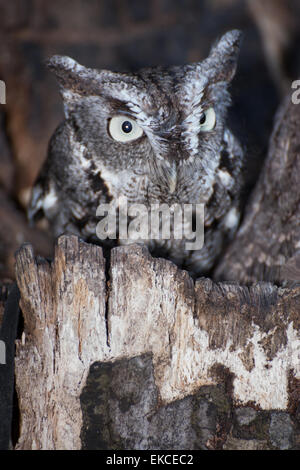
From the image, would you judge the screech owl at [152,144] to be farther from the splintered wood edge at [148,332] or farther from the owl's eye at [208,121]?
the splintered wood edge at [148,332]

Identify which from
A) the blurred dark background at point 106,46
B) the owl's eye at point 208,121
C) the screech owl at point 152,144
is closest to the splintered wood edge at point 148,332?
the screech owl at point 152,144

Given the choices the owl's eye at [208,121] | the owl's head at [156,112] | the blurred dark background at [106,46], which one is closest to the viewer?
the owl's head at [156,112]

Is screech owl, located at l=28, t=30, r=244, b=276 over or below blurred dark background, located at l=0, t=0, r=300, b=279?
below

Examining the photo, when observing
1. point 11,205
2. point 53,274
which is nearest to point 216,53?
point 53,274

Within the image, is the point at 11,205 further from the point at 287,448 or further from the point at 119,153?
the point at 287,448

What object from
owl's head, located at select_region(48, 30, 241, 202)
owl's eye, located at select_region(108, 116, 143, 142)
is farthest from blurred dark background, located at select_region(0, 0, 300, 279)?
owl's eye, located at select_region(108, 116, 143, 142)

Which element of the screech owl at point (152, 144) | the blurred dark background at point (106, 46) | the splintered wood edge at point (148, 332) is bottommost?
the splintered wood edge at point (148, 332)

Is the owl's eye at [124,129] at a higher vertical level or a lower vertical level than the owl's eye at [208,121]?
lower

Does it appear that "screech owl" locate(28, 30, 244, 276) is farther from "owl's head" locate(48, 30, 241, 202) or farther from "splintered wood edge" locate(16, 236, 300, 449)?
"splintered wood edge" locate(16, 236, 300, 449)
